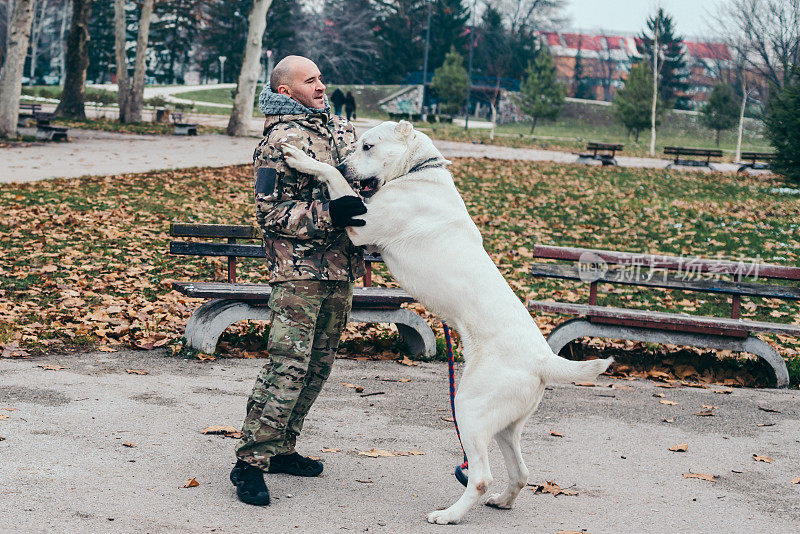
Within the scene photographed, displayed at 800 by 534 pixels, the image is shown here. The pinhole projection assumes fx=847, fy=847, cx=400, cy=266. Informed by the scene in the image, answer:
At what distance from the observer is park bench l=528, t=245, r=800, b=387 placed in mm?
7016

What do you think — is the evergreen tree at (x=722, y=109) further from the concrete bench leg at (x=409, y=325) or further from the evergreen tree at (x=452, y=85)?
the concrete bench leg at (x=409, y=325)

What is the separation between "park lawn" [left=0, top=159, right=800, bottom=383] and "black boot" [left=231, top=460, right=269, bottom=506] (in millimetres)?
3240

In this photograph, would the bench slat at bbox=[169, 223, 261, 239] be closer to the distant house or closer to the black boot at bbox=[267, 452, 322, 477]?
the black boot at bbox=[267, 452, 322, 477]

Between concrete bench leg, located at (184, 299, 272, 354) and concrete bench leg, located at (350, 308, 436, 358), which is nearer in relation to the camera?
concrete bench leg, located at (184, 299, 272, 354)

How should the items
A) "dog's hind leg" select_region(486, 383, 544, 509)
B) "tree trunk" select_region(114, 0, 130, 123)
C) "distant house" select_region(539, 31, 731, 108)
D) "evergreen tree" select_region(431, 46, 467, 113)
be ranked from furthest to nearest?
"distant house" select_region(539, 31, 731, 108), "evergreen tree" select_region(431, 46, 467, 113), "tree trunk" select_region(114, 0, 130, 123), "dog's hind leg" select_region(486, 383, 544, 509)

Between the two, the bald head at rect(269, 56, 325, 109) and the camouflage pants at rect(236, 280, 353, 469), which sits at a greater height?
the bald head at rect(269, 56, 325, 109)

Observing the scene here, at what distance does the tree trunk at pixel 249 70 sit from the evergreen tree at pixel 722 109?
34928 millimetres

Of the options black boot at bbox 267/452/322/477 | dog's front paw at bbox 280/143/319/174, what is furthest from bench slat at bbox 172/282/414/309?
dog's front paw at bbox 280/143/319/174

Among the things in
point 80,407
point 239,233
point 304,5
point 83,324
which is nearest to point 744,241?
point 239,233

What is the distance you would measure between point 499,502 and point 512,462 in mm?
235

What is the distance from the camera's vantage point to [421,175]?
13.0 feet

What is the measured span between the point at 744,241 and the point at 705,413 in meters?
8.30

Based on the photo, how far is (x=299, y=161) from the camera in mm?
3914

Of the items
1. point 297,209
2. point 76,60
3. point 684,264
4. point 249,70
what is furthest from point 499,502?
point 76,60
